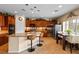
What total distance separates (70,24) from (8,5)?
3.30ft

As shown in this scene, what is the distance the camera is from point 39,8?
6.17ft

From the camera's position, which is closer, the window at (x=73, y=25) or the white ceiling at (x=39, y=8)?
the white ceiling at (x=39, y=8)

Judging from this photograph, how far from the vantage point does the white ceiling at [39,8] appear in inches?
70.4

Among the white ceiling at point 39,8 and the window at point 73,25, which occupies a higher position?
the white ceiling at point 39,8

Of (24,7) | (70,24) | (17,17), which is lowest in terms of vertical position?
(70,24)

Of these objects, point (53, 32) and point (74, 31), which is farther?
point (53, 32)

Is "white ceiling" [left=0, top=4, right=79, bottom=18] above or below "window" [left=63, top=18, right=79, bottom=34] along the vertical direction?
above

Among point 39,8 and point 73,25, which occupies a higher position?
point 39,8

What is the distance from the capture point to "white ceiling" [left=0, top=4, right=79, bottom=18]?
70.4 inches

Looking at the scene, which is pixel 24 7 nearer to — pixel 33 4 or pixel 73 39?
pixel 33 4

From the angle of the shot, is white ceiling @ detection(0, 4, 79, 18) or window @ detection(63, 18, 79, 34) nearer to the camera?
white ceiling @ detection(0, 4, 79, 18)
